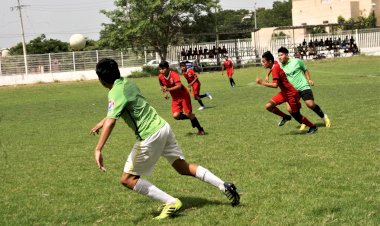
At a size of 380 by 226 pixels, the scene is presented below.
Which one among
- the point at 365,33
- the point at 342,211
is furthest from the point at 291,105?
the point at 365,33

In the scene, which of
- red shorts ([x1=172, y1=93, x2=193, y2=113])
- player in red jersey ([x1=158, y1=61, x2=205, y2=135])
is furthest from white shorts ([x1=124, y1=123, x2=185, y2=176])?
red shorts ([x1=172, y1=93, x2=193, y2=113])

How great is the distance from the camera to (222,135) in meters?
12.4

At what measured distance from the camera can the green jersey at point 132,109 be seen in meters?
5.74

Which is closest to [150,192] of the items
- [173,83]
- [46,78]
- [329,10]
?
[173,83]

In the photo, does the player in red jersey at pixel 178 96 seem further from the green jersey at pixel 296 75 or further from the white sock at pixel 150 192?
the white sock at pixel 150 192

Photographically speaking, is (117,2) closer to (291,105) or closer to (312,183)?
(291,105)

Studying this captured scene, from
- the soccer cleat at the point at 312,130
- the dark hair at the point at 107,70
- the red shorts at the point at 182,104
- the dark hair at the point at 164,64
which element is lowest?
the soccer cleat at the point at 312,130

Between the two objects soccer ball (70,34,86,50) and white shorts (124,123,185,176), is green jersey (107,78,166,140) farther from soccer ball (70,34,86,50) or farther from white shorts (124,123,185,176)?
soccer ball (70,34,86,50)

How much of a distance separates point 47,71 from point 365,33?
3146 centimetres

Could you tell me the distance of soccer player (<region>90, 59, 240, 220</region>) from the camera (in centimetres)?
575

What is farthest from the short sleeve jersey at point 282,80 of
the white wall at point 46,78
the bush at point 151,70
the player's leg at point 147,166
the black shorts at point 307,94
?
the white wall at point 46,78

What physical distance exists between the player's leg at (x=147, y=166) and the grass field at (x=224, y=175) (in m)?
0.16

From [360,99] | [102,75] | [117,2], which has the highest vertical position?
[117,2]

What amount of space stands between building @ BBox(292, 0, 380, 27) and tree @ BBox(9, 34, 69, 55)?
3398cm
